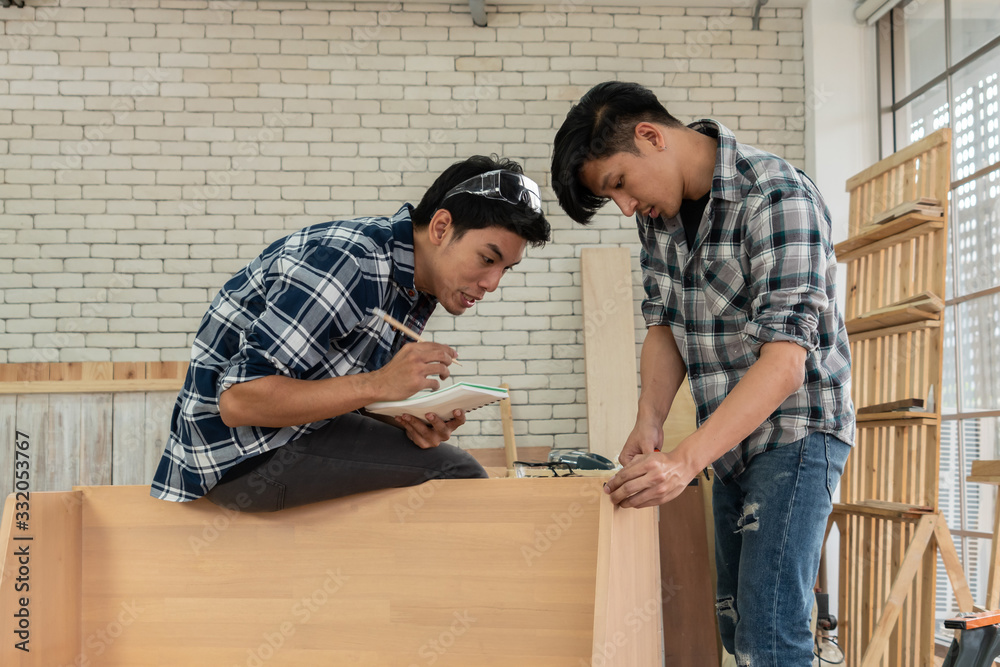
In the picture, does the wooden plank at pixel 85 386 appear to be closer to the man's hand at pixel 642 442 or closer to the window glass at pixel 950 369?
the man's hand at pixel 642 442

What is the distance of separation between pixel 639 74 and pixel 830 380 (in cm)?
351

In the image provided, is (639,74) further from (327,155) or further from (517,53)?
(327,155)

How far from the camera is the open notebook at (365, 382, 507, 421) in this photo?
4.81 ft

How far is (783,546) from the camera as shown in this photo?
146 centimetres

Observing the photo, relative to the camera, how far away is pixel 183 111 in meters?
4.50

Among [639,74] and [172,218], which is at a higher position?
[639,74]

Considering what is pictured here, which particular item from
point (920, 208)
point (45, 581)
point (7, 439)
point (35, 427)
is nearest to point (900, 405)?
point (920, 208)

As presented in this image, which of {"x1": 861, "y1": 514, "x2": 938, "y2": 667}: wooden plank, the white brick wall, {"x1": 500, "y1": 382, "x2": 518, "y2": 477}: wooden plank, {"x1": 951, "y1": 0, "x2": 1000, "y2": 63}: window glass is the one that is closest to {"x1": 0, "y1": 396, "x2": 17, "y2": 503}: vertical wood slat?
the white brick wall

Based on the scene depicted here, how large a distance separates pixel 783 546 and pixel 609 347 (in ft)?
9.40

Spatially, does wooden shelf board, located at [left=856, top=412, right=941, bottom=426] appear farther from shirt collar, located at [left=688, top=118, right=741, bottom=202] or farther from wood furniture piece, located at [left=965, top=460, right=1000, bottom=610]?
shirt collar, located at [left=688, top=118, right=741, bottom=202]

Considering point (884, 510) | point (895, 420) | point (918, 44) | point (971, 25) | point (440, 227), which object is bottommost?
point (884, 510)

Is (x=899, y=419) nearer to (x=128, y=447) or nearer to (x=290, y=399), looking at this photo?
(x=290, y=399)

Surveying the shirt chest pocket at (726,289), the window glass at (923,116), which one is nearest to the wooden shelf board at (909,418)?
the shirt chest pocket at (726,289)

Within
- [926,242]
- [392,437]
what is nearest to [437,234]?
[392,437]
